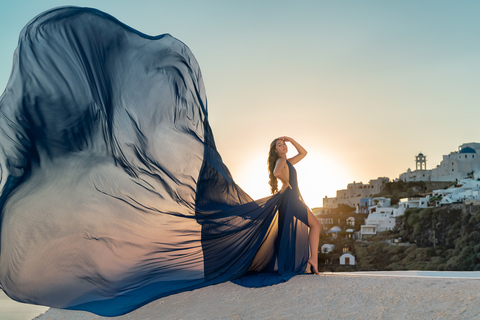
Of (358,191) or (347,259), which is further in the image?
(358,191)

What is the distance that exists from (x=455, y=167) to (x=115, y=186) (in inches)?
3126

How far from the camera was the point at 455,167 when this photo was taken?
76438mm

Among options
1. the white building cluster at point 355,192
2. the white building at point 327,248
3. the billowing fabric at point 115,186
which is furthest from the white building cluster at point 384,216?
the billowing fabric at point 115,186

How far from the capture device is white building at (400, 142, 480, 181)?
74.4 metres

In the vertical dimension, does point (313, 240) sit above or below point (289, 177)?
below

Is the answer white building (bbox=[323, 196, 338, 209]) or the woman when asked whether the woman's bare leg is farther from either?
white building (bbox=[323, 196, 338, 209])

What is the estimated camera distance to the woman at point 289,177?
5.36 m

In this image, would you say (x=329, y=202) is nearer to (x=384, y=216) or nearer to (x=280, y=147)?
(x=384, y=216)

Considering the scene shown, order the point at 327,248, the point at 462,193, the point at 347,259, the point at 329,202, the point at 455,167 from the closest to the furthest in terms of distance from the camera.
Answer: the point at 347,259 < the point at 327,248 < the point at 462,193 < the point at 455,167 < the point at 329,202

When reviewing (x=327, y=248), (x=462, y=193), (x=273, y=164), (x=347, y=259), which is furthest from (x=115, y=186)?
(x=462, y=193)

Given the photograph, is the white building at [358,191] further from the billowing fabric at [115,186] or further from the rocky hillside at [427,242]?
the billowing fabric at [115,186]

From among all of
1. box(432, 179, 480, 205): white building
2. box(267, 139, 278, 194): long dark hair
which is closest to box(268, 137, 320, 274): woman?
box(267, 139, 278, 194): long dark hair

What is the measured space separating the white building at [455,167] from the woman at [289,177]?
75.3 metres

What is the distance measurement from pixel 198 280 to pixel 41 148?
2039 millimetres
